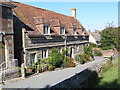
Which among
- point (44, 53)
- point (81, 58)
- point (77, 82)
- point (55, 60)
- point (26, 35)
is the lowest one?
point (77, 82)

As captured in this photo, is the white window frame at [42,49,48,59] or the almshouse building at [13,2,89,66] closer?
the almshouse building at [13,2,89,66]

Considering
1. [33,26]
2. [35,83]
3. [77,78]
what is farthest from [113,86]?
[33,26]

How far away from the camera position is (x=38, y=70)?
16.7 metres

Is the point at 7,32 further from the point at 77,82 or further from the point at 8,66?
the point at 77,82

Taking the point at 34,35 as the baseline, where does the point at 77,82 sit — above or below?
below

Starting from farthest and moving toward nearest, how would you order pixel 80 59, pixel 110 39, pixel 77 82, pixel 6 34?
pixel 110 39 < pixel 80 59 < pixel 6 34 < pixel 77 82

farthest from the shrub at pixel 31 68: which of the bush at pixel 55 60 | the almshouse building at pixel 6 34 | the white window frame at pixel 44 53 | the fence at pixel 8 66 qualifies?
the white window frame at pixel 44 53

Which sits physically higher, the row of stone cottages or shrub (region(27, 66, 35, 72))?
the row of stone cottages

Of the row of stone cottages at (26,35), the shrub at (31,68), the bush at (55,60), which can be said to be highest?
the row of stone cottages at (26,35)

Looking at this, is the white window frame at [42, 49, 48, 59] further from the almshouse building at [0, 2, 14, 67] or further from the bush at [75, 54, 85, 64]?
the bush at [75, 54, 85, 64]

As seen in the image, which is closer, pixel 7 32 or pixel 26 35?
pixel 7 32

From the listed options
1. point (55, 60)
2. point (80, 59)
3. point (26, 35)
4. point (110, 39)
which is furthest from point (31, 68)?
point (110, 39)

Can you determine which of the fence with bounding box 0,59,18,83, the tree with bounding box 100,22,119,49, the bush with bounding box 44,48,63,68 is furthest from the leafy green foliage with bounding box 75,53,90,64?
the tree with bounding box 100,22,119,49

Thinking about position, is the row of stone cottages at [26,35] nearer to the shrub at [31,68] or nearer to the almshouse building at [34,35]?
the almshouse building at [34,35]
